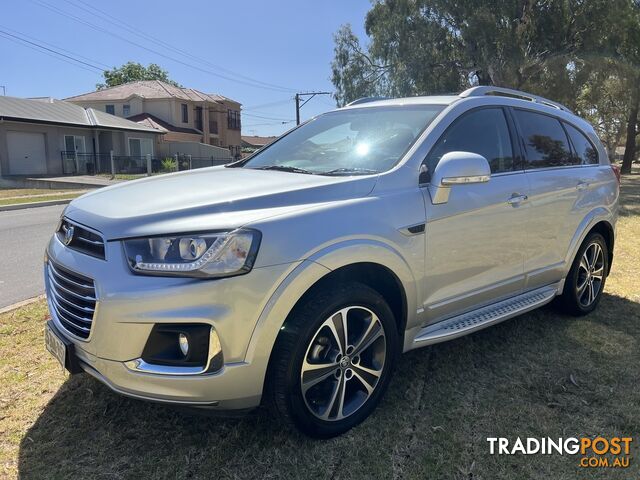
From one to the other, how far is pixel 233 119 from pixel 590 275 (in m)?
50.5

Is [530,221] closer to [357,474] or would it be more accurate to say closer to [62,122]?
[357,474]

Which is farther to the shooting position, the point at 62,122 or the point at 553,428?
the point at 62,122

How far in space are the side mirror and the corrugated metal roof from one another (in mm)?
26883

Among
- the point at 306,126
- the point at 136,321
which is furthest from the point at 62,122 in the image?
the point at 136,321

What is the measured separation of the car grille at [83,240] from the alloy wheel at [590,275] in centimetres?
392

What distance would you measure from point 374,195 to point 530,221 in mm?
1560

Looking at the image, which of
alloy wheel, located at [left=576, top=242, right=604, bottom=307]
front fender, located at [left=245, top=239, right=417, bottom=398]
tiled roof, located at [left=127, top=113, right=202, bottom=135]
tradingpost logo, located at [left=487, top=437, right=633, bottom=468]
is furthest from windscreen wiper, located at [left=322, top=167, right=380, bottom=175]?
tiled roof, located at [left=127, top=113, right=202, bottom=135]

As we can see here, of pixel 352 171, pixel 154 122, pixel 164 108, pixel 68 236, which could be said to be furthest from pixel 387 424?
pixel 164 108

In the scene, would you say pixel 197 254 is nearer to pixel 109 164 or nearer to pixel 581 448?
pixel 581 448

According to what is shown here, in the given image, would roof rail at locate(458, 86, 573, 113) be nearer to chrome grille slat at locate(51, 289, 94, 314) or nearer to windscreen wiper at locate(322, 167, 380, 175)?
windscreen wiper at locate(322, 167, 380, 175)

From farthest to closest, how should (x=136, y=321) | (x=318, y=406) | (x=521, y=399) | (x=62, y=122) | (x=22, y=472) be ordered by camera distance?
(x=62, y=122), (x=521, y=399), (x=318, y=406), (x=22, y=472), (x=136, y=321)

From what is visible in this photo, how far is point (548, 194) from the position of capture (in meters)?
3.92

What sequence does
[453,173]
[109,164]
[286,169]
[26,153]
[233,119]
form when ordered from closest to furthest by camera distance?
[453,173], [286,169], [26,153], [109,164], [233,119]

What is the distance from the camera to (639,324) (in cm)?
448
